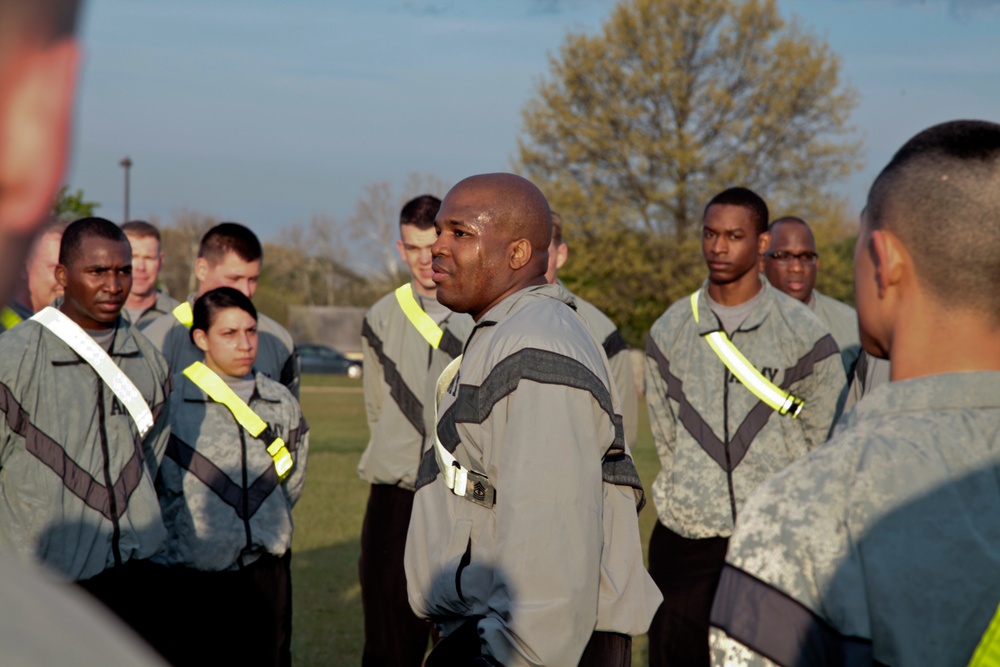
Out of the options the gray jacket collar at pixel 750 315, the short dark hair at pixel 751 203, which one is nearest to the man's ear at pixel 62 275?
the gray jacket collar at pixel 750 315

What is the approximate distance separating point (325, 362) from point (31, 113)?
55.0 metres

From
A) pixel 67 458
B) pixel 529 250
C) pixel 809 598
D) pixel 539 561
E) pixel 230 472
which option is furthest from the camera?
pixel 230 472

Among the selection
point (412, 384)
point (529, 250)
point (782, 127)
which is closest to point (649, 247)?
point (782, 127)

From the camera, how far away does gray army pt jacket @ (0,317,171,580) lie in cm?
498

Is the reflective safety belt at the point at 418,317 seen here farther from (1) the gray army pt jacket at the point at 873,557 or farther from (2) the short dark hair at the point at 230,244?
(1) the gray army pt jacket at the point at 873,557

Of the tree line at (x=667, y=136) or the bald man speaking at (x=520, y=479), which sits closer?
the bald man speaking at (x=520, y=479)

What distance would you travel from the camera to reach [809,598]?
1.99m

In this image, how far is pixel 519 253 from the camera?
12.5 ft

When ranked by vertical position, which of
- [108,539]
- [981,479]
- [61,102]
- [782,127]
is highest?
[782,127]

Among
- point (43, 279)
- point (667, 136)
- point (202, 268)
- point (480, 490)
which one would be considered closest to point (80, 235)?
point (202, 268)

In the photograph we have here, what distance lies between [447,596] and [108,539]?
95.5 inches

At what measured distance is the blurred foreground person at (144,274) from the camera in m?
8.37

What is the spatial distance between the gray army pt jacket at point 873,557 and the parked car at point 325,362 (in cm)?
5035

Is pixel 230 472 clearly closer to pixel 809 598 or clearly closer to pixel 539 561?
pixel 539 561
